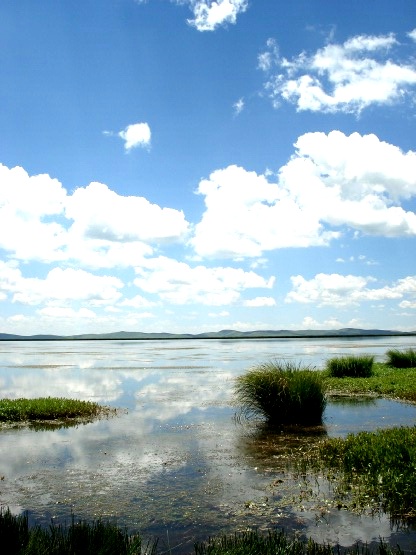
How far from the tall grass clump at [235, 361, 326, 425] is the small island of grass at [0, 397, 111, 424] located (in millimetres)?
8478

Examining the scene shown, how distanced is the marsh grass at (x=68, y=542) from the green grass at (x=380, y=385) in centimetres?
2227

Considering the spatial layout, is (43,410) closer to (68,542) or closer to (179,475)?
(179,475)

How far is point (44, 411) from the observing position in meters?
24.9

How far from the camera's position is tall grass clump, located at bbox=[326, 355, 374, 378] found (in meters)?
39.8

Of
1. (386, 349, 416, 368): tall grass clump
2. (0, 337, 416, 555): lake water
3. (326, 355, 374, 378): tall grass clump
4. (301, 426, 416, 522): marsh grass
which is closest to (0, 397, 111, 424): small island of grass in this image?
(0, 337, 416, 555): lake water

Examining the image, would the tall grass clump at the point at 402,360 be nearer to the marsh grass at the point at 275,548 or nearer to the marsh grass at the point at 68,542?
the marsh grass at the point at 275,548

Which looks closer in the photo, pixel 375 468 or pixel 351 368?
pixel 375 468

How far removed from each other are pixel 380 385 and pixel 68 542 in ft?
92.7

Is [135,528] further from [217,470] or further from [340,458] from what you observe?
[340,458]

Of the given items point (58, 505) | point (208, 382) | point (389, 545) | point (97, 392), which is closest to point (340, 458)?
point (389, 545)

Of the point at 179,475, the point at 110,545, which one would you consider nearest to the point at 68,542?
the point at 110,545

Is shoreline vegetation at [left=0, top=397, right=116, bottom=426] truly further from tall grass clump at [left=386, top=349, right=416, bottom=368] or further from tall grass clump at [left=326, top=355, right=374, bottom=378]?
tall grass clump at [left=386, top=349, right=416, bottom=368]

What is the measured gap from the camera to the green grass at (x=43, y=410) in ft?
79.8

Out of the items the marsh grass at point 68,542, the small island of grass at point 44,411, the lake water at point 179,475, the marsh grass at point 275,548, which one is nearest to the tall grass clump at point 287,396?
the lake water at point 179,475
